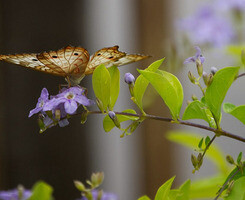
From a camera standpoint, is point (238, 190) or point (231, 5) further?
point (231, 5)

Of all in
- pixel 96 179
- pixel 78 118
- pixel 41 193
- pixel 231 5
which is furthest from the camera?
pixel 78 118

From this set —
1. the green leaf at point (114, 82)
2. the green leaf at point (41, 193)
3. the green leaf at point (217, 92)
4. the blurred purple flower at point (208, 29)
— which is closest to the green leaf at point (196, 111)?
the green leaf at point (217, 92)

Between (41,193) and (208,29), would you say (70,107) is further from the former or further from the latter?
(208,29)

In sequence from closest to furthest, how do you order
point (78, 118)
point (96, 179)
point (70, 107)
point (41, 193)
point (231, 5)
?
point (70, 107) → point (96, 179) → point (41, 193) → point (231, 5) → point (78, 118)

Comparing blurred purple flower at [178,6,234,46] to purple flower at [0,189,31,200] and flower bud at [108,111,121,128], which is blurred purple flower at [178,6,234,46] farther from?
flower bud at [108,111,121,128]

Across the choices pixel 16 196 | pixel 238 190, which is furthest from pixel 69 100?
pixel 16 196

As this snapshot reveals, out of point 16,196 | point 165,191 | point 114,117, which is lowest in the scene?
point 16,196

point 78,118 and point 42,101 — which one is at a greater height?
point 42,101

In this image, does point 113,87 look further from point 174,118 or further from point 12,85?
point 12,85

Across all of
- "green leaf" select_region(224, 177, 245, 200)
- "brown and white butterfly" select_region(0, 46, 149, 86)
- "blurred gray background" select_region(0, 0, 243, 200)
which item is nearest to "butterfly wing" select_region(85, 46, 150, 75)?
"brown and white butterfly" select_region(0, 46, 149, 86)
